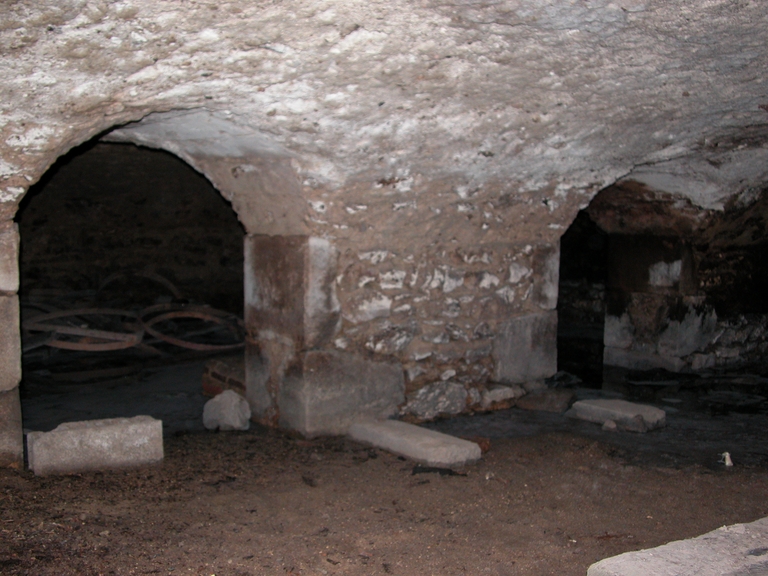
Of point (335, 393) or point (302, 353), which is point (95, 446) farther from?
point (335, 393)

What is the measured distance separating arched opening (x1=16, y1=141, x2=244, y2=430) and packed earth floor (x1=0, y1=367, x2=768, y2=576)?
147 cm

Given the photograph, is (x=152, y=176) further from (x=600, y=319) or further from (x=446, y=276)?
(x=600, y=319)

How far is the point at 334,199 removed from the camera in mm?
3576

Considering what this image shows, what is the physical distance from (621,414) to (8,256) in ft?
A: 10.7

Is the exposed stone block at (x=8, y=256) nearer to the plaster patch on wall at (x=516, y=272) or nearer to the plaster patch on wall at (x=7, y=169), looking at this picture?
the plaster patch on wall at (x=7, y=169)

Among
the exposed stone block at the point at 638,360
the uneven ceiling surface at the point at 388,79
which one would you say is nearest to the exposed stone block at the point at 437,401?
the uneven ceiling surface at the point at 388,79

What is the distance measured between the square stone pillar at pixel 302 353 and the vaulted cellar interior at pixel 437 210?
0.6 inches

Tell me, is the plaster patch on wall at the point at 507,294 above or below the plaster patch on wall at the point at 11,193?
below

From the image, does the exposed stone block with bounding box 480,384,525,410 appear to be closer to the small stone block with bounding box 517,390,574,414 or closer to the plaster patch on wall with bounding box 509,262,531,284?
the small stone block with bounding box 517,390,574,414

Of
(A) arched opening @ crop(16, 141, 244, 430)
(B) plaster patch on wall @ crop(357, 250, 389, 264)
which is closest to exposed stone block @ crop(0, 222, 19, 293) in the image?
(B) plaster patch on wall @ crop(357, 250, 389, 264)

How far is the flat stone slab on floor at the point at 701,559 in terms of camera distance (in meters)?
1.95

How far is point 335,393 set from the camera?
3.73 m

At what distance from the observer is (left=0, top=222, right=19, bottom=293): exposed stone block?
9.29 ft

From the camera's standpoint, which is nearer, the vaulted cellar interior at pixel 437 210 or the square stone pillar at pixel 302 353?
the vaulted cellar interior at pixel 437 210
